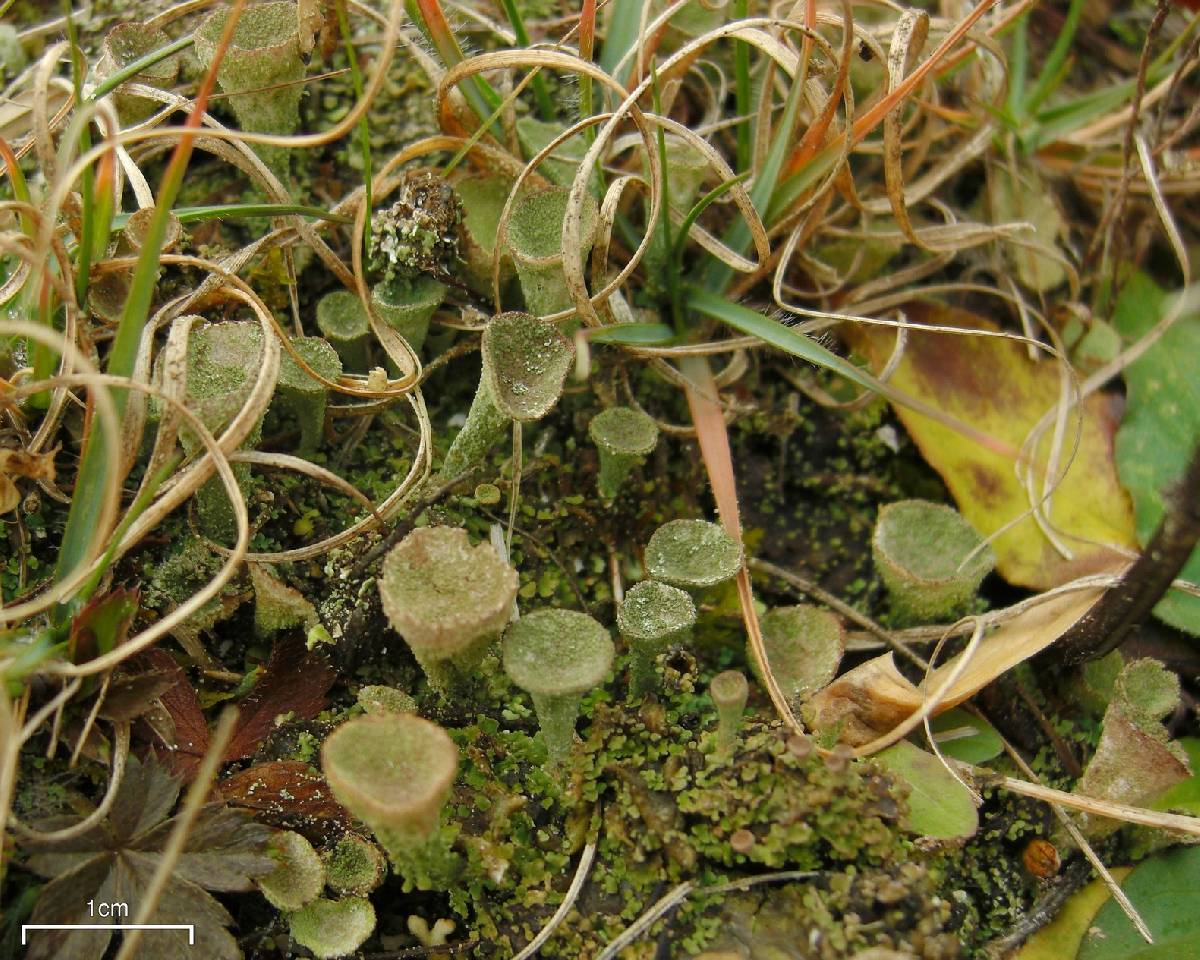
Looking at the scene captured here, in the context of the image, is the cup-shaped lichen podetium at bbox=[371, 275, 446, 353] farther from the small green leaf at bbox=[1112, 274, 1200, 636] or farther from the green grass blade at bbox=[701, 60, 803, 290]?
the small green leaf at bbox=[1112, 274, 1200, 636]

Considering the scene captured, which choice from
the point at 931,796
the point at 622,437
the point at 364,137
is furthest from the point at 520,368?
the point at 931,796

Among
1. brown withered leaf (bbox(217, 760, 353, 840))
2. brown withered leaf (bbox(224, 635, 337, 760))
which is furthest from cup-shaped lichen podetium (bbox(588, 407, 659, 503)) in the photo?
brown withered leaf (bbox(217, 760, 353, 840))

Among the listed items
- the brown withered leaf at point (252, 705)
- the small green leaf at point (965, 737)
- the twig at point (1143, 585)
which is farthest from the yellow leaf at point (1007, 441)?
the brown withered leaf at point (252, 705)

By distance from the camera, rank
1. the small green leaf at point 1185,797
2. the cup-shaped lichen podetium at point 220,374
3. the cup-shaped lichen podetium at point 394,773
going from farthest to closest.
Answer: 1. the small green leaf at point 1185,797
2. the cup-shaped lichen podetium at point 220,374
3. the cup-shaped lichen podetium at point 394,773

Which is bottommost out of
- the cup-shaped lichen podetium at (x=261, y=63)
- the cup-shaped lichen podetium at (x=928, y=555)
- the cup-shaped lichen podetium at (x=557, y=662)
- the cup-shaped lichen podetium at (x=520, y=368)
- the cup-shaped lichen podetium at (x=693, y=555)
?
the cup-shaped lichen podetium at (x=928, y=555)

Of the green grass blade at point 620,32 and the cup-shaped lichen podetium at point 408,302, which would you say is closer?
the cup-shaped lichen podetium at point 408,302

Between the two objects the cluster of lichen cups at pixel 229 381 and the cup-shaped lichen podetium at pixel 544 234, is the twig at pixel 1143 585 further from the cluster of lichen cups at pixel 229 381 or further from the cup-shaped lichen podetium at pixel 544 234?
the cluster of lichen cups at pixel 229 381

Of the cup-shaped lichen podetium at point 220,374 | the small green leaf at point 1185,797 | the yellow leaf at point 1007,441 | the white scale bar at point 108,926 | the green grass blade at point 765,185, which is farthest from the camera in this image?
the yellow leaf at point 1007,441
